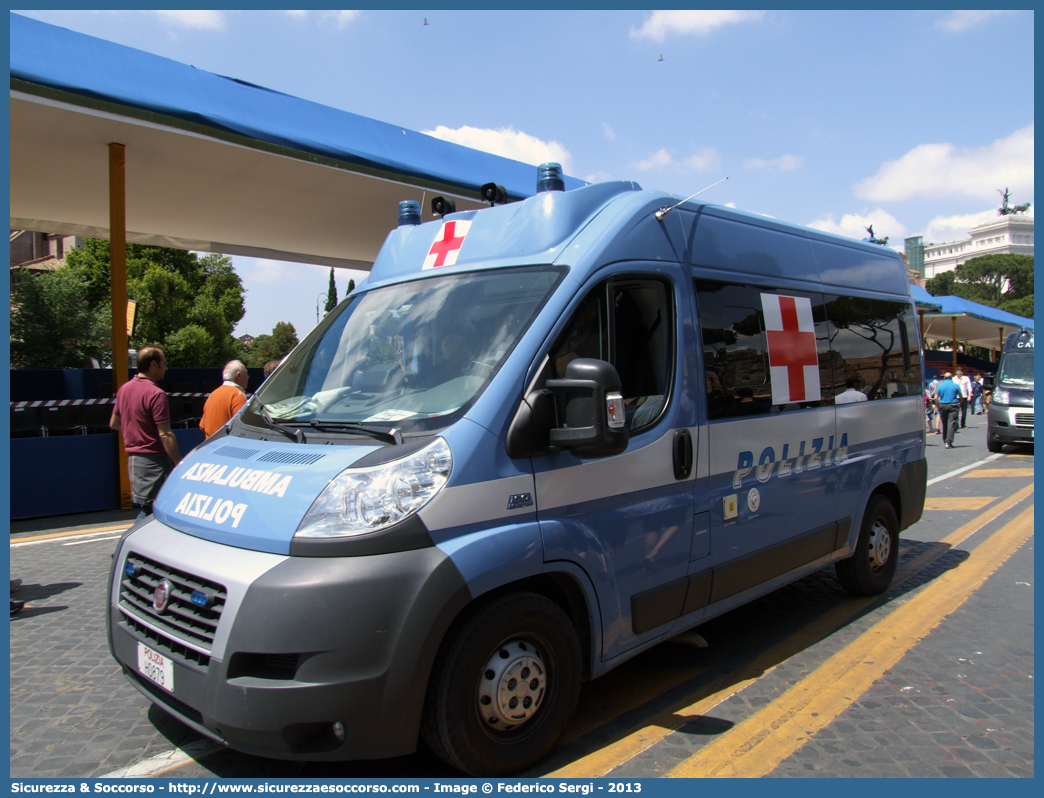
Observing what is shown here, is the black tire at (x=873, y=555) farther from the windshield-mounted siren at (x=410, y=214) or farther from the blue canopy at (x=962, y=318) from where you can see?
the blue canopy at (x=962, y=318)

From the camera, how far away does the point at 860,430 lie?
17.3ft

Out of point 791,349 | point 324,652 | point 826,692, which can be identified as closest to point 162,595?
point 324,652

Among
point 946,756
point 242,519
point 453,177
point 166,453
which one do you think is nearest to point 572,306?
point 242,519

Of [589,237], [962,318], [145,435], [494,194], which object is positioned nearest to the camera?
[589,237]

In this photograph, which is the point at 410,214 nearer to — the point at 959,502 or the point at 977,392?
the point at 959,502

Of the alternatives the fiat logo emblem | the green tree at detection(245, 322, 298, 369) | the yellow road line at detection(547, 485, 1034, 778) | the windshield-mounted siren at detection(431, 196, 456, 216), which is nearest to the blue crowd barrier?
the windshield-mounted siren at detection(431, 196, 456, 216)

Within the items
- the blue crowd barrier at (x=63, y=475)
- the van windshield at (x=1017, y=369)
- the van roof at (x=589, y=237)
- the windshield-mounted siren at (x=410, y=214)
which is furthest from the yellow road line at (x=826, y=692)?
the van windshield at (x=1017, y=369)

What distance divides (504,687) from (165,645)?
1.32 meters

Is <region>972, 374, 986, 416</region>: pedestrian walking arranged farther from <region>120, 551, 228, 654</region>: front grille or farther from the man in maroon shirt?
<region>120, 551, 228, 654</region>: front grille

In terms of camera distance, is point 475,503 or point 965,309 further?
point 965,309

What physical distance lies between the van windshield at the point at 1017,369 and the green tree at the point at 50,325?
78.7ft

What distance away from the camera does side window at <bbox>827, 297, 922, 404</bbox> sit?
16.8ft

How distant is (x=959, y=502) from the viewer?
9664 mm

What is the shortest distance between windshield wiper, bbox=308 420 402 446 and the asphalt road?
1364 mm
